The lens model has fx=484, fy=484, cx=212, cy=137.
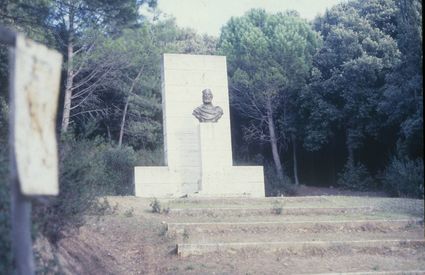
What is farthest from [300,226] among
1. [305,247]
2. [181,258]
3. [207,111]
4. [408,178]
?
[408,178]

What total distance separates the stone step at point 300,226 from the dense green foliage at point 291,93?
23.9 ft

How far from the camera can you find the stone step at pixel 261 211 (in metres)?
9.30

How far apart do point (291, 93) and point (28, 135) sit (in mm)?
23424

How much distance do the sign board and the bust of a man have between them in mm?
11676

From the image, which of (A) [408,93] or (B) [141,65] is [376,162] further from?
(B) [141,65]

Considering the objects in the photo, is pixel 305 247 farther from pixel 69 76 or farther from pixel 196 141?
pixel 69 76

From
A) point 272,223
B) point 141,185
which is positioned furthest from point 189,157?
point 272,223

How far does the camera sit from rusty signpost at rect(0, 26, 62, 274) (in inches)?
78.7

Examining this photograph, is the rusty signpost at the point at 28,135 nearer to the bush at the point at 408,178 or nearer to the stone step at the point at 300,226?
the stone step at the point at 300,226

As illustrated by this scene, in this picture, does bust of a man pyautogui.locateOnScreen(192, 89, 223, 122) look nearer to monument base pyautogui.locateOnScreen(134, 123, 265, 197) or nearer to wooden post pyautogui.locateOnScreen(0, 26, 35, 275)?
monument base pyautogui.locateOnScreen(134, 123, 265, 197)

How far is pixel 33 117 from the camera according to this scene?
2076 millimetres

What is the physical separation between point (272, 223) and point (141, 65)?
15282 mm

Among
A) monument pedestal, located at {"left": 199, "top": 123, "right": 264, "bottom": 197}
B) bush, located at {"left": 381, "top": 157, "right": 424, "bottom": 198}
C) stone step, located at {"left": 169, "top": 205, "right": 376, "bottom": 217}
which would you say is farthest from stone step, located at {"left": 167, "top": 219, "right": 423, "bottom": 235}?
bush, located at {"left": 381, "top": 157, "right": 424, "bottom": 198}

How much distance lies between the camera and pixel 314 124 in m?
23.5
